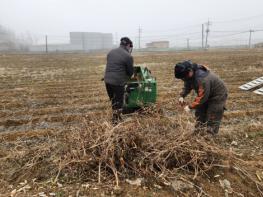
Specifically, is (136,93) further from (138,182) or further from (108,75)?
(138,182)

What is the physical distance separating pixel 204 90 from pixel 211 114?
1.78 feet

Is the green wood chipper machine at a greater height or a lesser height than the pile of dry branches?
greater

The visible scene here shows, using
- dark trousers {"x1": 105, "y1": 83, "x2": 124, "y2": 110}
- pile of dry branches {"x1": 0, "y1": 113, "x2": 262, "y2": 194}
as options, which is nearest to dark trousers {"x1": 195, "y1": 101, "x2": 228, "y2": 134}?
pile of dry branches {"x1": 0, "y1": 113, "x2": 262, "y2": 194}

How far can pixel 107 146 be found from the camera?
11.1 ft

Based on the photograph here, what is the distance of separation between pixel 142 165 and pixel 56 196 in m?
1.06

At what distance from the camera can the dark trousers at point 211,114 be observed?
4277 millimetres

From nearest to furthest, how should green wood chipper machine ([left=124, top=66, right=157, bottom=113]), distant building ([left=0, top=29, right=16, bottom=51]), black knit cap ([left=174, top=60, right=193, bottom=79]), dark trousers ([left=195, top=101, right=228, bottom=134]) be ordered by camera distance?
1. black knit cap ([left=174, top=60, right=193, bottom=79])
2. dark trousers ([left=195, top=101, right=228, bottom=134])
3. green wood chipper machine ([left=124, top=66, right=157, bottom=113])
4. distant building ([left=0, top=29, right=16, bottom=51])

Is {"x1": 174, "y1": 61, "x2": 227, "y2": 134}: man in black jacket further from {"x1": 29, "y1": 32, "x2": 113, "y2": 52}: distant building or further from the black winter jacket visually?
{"x1": 29, "y1": 32, "x2": 113, "y2": 52}: distant building

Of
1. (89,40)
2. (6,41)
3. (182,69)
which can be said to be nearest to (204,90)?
(182,69)

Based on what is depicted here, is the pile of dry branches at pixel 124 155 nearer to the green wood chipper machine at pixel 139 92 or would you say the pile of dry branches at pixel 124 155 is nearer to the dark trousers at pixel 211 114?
the dark trousers at pixel 211 114

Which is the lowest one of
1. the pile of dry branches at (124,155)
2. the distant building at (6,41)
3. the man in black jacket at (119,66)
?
the pile of dry branches at (124,155)

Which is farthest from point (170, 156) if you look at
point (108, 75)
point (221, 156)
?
point (108, 75)

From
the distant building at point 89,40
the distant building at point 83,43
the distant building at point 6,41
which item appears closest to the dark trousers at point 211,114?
the distant building at point 6,41

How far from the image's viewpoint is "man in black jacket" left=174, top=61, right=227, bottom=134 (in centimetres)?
394
